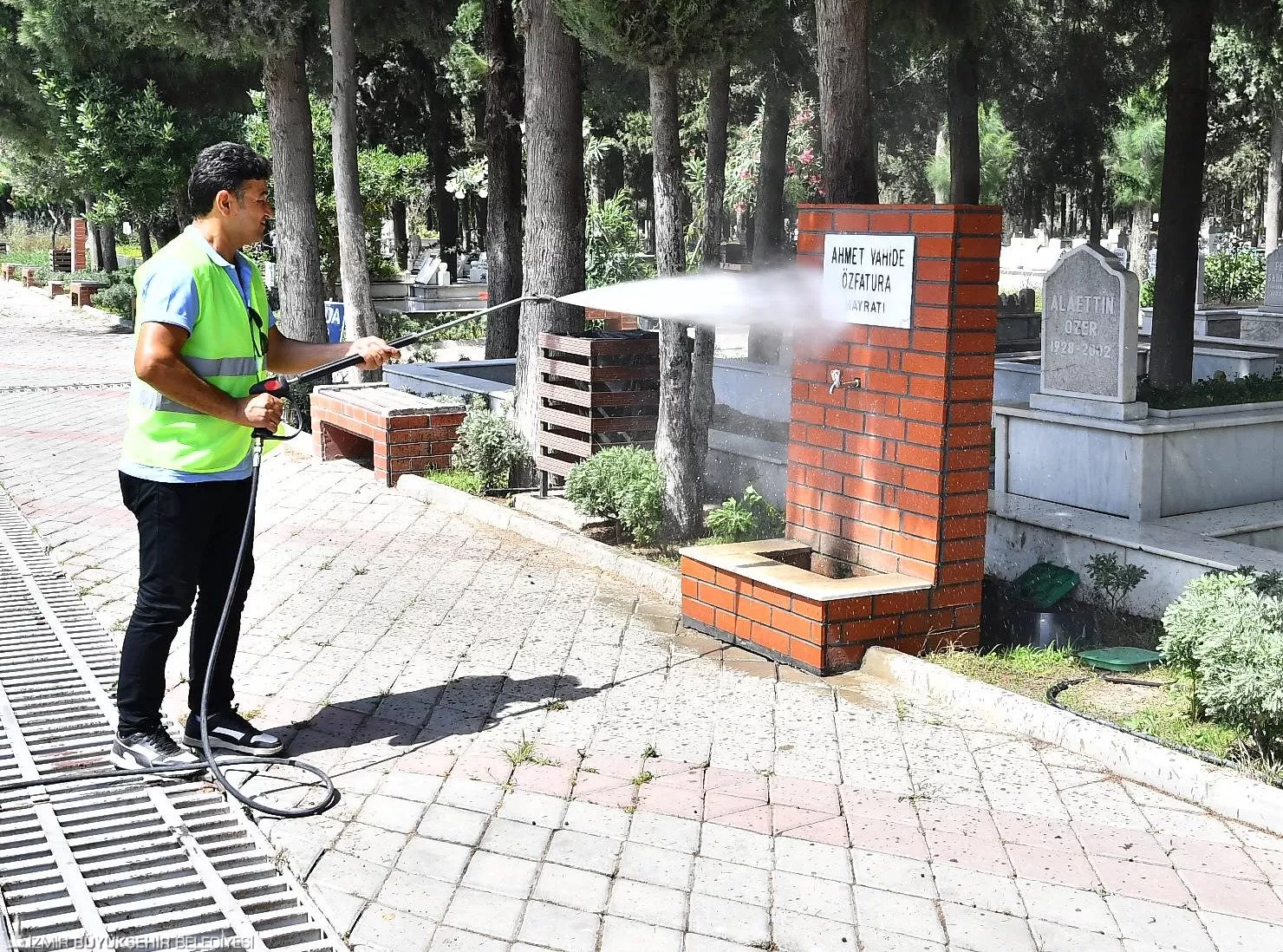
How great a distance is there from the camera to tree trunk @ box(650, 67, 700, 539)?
7.80 metres

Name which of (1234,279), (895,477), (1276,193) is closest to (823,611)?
(895,477)

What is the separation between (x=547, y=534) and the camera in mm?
8172

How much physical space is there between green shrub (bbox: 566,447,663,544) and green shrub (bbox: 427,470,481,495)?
4.23ft

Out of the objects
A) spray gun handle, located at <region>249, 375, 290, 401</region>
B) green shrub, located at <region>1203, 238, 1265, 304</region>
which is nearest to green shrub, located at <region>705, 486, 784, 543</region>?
spray gun handle, located at <region>249, 375, 290, 401</region>

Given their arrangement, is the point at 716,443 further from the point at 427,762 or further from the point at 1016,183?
the point at 1016,183

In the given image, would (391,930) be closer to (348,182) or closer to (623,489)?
(623,489)

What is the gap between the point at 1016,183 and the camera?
157 feet

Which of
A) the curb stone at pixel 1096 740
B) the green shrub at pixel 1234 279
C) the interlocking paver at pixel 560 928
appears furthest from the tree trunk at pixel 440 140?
the interlocking paver at pixel 560 928

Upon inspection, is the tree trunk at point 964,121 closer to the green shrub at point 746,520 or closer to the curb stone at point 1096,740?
the green shrub at point 746,520

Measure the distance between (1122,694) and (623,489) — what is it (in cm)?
323

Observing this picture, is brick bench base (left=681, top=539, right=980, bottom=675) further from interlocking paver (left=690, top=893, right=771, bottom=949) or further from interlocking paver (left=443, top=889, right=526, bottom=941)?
interlocking paver (left=443, top=889, right=526, bottom=941)

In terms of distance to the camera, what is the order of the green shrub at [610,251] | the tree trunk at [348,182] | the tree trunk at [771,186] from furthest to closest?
the green shrub at [610,251], the tree trunk at [771,186], the tree trunk at [348,182]

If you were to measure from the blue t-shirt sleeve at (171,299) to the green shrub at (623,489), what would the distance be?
3.66 m

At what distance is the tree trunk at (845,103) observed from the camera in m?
7.96
